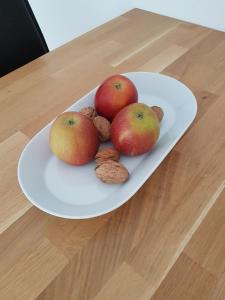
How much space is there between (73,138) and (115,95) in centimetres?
13

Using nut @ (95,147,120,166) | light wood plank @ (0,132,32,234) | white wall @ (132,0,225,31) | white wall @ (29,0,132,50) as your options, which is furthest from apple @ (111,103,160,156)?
white wall @ (29,0,132,50)

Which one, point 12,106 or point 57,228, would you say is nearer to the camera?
point 57,228

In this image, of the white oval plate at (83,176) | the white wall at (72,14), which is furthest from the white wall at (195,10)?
the white oval plate at (83,176)

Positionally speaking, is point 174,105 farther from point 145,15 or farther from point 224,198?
point 145,15

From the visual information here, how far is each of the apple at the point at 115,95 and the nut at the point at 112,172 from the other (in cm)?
13

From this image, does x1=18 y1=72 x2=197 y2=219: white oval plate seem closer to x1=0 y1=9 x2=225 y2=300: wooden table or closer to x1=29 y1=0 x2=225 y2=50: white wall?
x1=0 y1=9 x2=225 y2=300: wooden table

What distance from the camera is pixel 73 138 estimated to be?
429mm

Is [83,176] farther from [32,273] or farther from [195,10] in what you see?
[195,10]

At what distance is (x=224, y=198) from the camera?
0.43 meters

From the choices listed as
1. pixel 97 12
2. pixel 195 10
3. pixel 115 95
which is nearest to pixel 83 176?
pixel 115 95

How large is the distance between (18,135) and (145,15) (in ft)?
2.24

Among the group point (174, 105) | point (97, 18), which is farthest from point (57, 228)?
point (97, 18)

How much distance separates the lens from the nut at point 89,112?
0.51 meters

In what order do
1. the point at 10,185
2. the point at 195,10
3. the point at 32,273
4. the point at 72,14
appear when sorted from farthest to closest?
the point at 72,14
the point at 195,10
the point at 10,185
the point at 32,273
